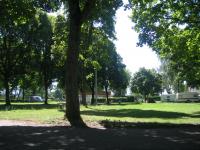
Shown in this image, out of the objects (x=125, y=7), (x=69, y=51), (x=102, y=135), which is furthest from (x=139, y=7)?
(x=102, y=135)

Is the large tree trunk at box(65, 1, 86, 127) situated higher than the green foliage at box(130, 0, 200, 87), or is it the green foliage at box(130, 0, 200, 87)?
the green foliage at box(130, 0, 200, 87)

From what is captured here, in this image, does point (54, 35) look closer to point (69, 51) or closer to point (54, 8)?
point (54, 8)

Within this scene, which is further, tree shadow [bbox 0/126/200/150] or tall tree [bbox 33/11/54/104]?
tall tree [bbox 33/11/54/104]

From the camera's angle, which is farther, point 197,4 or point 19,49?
point 19,49

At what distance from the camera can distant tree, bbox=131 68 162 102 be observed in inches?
4493

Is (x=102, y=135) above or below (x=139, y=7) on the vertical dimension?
below

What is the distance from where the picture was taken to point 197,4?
2358 cm

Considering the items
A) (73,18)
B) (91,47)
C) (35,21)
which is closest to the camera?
(73,18)

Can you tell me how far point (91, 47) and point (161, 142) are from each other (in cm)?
3509

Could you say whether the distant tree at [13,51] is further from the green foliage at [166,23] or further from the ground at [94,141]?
the ground at [94,141]

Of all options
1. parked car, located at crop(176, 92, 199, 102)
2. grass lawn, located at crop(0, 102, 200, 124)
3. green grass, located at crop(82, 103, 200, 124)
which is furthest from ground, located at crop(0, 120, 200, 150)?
parked car, located at crop(176, 92, 199, 102)

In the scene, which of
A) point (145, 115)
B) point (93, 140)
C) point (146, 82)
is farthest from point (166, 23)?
point (146, 82)

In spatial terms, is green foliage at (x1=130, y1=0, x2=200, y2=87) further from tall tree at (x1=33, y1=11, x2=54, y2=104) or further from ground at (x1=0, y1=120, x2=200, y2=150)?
tall tree at (x1=33, y1=11, x2=54, y2=104)

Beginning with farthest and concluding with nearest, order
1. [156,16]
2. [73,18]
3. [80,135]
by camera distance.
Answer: [156,16], [73,18], [80,135]
